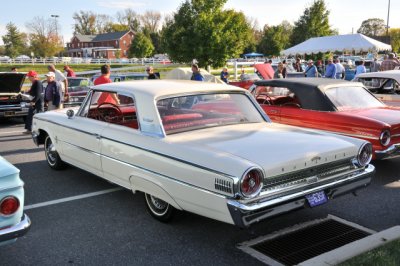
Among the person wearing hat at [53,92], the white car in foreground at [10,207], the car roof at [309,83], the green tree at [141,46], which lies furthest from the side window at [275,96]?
the green tree at [141,46]

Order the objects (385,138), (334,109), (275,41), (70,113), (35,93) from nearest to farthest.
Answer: (70,113) < (385,138) < (334,109) < (35,93) < (275,41)

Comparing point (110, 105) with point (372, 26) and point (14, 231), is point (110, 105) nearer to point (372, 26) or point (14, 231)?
point (14, 231)

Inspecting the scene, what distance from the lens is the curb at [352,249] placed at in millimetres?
3217

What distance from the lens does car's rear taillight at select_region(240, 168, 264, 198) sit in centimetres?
342

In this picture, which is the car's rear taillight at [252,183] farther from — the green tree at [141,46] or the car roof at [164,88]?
the green tree at [141,46]

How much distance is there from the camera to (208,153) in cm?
367

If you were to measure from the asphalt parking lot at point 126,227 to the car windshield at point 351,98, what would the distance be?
1.31 m

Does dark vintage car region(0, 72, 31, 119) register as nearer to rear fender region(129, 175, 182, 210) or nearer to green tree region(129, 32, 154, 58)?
rear fender region(129, 175, 182, 210)

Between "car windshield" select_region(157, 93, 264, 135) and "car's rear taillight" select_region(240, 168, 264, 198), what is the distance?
120cm

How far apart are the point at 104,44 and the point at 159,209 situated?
363 ft

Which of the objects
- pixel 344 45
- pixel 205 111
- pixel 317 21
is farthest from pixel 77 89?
pixel 317 21

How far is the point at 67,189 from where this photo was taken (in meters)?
5.72

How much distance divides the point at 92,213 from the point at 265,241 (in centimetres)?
206

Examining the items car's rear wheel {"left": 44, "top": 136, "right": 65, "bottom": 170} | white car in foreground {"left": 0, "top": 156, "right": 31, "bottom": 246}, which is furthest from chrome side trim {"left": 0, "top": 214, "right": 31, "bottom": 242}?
car's rear wheel {"left": 44, "top": 136, "right": 65, "bottom": 170}
